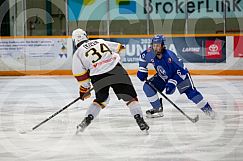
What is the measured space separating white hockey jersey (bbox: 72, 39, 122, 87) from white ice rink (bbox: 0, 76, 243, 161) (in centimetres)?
57

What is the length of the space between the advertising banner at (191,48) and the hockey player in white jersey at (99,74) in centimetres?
752

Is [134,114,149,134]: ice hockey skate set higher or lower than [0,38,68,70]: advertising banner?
lower

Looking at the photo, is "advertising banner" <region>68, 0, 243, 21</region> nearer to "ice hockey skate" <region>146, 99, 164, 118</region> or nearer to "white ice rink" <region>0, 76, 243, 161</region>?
"white ice rink" <region>0, 76, 243, 161</region>

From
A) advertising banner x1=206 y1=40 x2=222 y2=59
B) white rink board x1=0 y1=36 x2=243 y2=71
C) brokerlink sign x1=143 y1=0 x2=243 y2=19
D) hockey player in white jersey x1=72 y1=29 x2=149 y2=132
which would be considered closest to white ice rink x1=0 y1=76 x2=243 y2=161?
hockey player in white jersey x1=72 y1=29 x2=149 y2=132

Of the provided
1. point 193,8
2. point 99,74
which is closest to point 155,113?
point 99,74

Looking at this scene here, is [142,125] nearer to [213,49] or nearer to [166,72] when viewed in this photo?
[166,72]

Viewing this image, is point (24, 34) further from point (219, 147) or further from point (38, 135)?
point (219, 147)

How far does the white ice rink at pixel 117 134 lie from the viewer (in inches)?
184

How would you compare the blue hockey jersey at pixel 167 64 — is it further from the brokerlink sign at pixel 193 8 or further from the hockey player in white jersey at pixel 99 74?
the brokerlink sign at pixel 193 8

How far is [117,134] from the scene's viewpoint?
18.8 ft

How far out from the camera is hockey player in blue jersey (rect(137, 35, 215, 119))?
21.5ft

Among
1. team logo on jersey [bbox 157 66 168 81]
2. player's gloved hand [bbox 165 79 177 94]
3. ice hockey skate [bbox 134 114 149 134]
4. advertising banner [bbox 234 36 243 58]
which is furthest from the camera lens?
advertising banner [bbox 234 36 243 58]

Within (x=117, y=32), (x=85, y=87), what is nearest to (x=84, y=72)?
(x=85, y=87)

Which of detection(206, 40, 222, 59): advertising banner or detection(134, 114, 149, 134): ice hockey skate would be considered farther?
detection(206, 40, 222, 59): advertising banner
